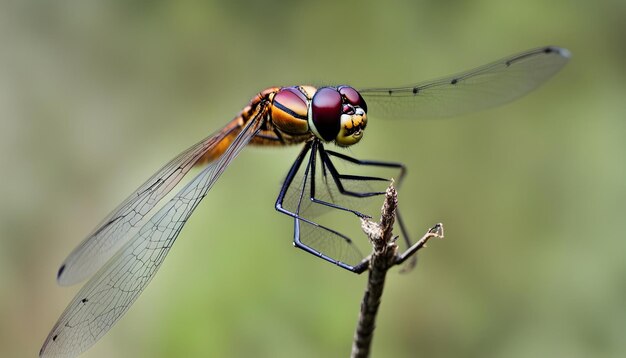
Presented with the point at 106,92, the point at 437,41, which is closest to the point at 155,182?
the point at 437,41

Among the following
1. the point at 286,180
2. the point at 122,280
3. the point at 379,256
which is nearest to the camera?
the point at 379,256

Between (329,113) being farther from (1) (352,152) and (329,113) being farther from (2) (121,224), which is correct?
(2) (121,224)

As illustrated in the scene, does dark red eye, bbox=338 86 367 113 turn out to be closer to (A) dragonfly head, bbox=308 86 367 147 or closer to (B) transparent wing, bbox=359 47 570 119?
(A) dragonfly head, bbox=308 86 367 147

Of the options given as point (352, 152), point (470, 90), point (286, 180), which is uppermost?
point (470, 90)

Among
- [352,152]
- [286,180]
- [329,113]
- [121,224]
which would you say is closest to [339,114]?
[329,113]

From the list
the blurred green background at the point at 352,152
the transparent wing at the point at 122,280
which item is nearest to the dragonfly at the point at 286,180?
the transparent wing at the point at 122,280

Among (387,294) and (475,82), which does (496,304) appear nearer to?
(387,294)
